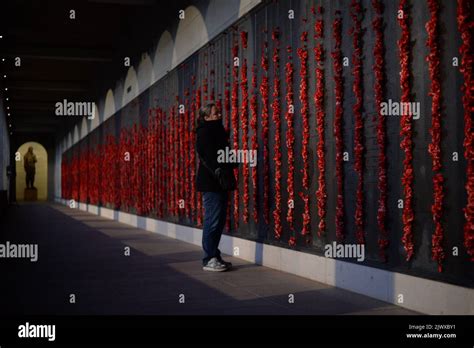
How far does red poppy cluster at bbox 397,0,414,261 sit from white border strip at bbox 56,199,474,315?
0.28m

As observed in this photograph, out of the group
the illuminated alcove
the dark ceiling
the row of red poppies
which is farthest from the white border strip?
the illuminated alcove

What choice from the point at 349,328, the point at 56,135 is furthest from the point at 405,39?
the point at 56,135

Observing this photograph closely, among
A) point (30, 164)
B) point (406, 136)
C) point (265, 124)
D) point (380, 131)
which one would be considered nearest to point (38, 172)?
point (30, 164)

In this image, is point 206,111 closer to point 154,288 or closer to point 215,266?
point 215,266

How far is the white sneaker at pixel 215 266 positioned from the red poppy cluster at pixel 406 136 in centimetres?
252

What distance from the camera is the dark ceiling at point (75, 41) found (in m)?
12.4

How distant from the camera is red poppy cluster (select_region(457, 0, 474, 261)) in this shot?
3947 mm

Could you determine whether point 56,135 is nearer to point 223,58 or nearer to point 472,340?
point 223,58

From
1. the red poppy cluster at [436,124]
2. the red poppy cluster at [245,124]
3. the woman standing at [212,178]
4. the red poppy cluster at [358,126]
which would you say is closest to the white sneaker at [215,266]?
the woman standing at [212,178]

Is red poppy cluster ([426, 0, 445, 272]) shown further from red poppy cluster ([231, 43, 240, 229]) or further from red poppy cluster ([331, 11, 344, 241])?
red poppy cluster ([231, 43, 240, 229])

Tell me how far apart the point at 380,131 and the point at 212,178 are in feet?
7.35

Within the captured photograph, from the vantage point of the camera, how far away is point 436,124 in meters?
4.28

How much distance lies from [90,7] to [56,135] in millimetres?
28021

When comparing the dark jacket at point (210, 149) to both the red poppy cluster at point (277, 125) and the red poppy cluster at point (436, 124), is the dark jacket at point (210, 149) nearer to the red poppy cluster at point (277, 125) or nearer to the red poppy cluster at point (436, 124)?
the red poppy cluster at point (277, 125)
